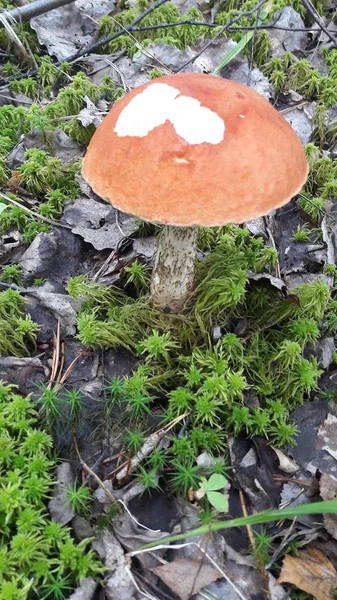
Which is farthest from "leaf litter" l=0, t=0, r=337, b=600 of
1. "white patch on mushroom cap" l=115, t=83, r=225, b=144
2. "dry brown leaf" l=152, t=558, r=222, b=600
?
Answer: "white patch on mushroom cap" l=115, t=83, r=225, b=144

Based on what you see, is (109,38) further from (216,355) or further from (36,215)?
(216,355)

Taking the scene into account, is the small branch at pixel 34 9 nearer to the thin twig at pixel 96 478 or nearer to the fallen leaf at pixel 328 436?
the thin twig at pixel 96 478

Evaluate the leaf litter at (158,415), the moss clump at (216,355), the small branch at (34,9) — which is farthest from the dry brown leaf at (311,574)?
the small branch at (34,9)

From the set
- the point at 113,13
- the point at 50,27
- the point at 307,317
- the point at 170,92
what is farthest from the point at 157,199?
the point at 113,13

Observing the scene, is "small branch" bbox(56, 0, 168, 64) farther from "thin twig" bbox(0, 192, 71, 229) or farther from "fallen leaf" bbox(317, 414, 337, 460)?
"fallen leaf" bbox(317, 414, 337, 460)

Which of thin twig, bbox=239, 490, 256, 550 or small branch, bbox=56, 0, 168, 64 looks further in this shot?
small branch, bbox=56, 0, 168, 64
